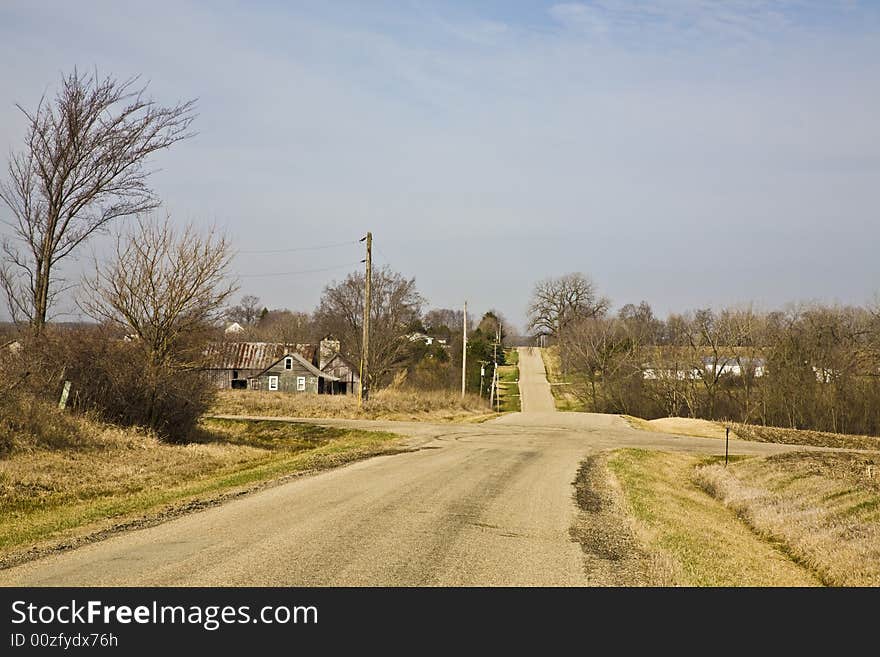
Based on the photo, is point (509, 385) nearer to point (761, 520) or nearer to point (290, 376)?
point (290, 376)

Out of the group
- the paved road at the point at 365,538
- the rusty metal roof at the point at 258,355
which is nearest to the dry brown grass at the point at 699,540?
the paved road at the point at 365,538

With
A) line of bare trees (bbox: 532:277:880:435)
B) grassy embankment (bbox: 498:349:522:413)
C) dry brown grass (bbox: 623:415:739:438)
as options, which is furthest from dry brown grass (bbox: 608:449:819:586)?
grassy embankment (bbox: 498:349:522:413)

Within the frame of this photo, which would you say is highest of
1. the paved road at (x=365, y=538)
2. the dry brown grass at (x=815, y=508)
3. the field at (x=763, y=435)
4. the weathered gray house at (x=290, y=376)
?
the weathered gray house at (x=290, y=376)

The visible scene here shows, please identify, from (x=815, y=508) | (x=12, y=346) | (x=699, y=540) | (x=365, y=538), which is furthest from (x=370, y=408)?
(x=365, y=538)

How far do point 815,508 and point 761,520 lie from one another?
3.24 ft

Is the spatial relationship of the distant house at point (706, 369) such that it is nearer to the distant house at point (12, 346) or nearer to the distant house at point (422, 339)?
the distant house at point (422, 339)

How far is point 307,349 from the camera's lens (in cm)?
8206

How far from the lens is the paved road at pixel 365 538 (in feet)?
24.6

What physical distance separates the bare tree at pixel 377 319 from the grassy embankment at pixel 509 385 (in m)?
12.1

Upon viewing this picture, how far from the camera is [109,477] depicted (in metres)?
15.1

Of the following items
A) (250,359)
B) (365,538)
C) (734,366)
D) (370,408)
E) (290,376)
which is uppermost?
(734,366)
